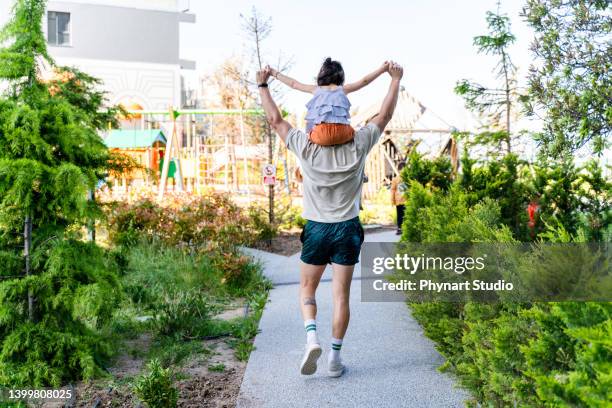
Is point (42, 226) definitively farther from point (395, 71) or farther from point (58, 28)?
point (58, 28)

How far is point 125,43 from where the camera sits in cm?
2692

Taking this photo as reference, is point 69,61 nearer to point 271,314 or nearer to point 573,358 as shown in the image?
point 271,314

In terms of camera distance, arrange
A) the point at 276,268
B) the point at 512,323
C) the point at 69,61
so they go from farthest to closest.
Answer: the point at 69,61, the point at 276,268, the point at 512,323

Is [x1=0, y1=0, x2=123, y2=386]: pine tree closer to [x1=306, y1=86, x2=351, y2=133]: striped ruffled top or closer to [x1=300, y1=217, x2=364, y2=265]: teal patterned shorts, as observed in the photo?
[x1=300, y1=217, x2=364, y2=265]: teal patterned shorts

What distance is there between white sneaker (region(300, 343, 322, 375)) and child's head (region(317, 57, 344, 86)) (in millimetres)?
1710

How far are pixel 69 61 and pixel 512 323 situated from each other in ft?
85.6

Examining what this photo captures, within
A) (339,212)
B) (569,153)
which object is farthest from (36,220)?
(569,153)

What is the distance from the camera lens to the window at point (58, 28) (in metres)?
25.9

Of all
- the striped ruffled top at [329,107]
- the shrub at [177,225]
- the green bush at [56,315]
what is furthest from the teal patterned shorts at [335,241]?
the shrub at [177,225]

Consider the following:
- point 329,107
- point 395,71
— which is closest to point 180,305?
point 329,107

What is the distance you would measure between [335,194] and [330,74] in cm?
77

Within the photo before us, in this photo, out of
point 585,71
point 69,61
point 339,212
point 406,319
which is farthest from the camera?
point 69,61

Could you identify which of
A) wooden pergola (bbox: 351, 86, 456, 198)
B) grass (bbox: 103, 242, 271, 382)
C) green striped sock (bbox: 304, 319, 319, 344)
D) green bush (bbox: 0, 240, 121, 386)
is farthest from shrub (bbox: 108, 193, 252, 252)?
wooden pergola (bbox: 351, 86, 456, 198)

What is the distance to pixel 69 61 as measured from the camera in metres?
25.5
